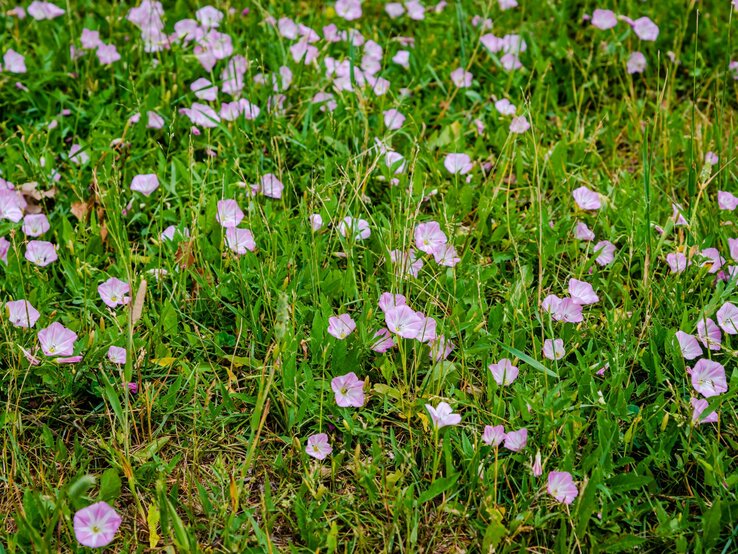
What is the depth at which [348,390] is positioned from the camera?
200 centimetres

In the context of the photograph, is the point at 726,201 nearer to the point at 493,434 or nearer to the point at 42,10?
the point at 493,434

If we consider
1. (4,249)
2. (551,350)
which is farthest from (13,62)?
(551,350)

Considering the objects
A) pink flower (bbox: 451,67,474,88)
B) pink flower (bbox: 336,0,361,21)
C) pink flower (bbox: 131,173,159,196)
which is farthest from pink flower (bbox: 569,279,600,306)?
pink flower (bbox: 336,0,361,21)

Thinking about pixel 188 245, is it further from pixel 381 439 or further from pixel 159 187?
pixel 381 439

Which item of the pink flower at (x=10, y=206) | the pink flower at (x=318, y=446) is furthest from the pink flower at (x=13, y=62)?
the pink flower at (x=318, y=446)

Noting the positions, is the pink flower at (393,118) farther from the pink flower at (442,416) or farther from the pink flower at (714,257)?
the pink flower at (442,416)

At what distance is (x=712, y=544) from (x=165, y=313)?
1.38 metres

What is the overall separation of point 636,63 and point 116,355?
7.17ft

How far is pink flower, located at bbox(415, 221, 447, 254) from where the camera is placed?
2312 millimetres

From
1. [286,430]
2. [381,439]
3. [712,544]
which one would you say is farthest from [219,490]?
[712,544]

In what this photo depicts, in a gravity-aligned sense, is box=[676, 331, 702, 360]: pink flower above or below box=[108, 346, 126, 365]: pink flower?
above

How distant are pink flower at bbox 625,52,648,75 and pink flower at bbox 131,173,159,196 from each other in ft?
5.84

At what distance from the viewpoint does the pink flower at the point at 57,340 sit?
203cm

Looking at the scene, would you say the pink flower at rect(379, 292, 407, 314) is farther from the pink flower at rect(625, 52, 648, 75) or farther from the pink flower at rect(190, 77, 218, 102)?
the pink flower at rect(625, 52, 648, 75)
